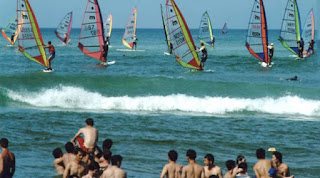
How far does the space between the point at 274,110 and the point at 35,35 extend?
Answer: 13.6 metres

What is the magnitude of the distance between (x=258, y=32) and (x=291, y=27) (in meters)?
7.46

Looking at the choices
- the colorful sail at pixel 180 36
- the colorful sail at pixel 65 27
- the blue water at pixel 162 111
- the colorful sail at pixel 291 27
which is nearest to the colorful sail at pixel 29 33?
the blue water at pixel 162 111

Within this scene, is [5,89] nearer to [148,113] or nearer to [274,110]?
[148,113]

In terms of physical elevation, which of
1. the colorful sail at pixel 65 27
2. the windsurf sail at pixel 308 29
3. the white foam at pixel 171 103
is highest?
the windsurf sail at pixel 308 29

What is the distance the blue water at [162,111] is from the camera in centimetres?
1593

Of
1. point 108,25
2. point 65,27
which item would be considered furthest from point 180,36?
point 65,27

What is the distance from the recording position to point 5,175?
11.3 m

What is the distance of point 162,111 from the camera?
2408 cm

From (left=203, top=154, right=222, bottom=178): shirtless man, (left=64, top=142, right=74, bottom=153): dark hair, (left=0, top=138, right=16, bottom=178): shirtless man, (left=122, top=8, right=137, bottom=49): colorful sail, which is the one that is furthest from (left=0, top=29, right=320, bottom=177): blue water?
(left=122, top=8, right=137, bottom=49): colorful sail

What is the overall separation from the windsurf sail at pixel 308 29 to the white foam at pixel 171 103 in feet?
72.5

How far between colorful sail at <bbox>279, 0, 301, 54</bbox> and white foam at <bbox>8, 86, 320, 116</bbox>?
18.7 meters

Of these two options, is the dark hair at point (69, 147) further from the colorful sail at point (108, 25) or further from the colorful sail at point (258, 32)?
the colorful sail at point (108, 25)

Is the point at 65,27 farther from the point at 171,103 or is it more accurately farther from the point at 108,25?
the point at 171,103

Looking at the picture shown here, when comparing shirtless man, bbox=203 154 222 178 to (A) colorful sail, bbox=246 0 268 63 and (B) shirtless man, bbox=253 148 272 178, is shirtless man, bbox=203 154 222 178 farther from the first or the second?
(A) colorful sail, bbox=246 0 268 63
